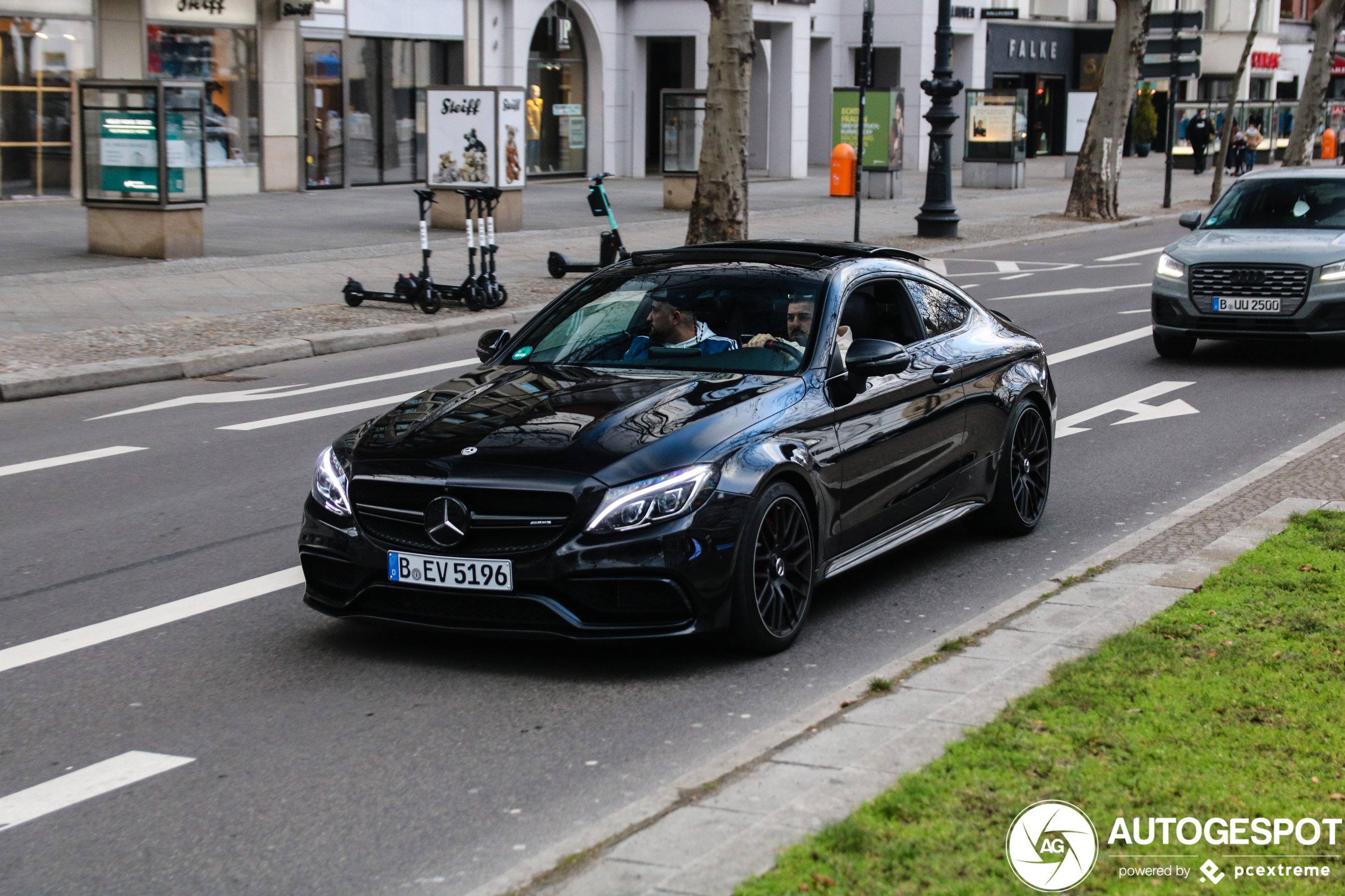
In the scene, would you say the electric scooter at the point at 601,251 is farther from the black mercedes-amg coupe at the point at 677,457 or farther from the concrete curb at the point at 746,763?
the concrete curb at the point at 746,763

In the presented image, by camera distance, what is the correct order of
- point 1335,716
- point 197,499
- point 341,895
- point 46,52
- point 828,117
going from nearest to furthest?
1. point 341,895
2. point 1335,716
3. point 197,499
4. point 46,52
5. point 828,117

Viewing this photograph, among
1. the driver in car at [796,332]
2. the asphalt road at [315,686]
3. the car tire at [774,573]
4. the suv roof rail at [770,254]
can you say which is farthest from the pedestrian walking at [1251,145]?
the car tire at [774,573]

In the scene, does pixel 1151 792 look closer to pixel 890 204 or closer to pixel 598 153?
pixel 890 204

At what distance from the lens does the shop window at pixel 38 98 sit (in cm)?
2766

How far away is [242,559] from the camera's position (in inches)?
312

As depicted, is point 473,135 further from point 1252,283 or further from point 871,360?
point 871,360

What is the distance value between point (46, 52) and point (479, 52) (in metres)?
11.3

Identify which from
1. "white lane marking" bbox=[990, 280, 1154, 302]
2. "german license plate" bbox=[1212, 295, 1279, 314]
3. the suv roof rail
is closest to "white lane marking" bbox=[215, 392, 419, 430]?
the suv roof rail

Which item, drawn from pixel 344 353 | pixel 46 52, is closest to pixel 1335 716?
pixel 344 353

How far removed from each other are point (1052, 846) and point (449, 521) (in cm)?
261

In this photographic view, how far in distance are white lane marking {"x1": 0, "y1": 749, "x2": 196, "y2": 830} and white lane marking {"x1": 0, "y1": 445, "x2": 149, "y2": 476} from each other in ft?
A: 17.3

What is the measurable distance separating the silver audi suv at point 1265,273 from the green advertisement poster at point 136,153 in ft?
39.4

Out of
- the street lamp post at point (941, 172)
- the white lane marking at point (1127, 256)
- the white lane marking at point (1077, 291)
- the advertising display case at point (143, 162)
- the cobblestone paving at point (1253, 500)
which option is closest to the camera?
the cobblestone paving at point (1253, 500)

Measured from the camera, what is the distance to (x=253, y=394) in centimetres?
1330
